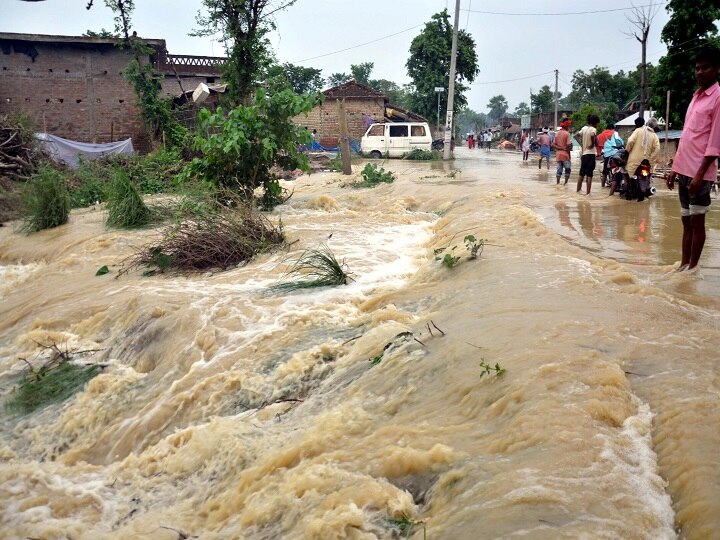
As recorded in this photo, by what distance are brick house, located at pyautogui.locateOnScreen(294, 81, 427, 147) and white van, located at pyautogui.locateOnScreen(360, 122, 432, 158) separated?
5.28 meters

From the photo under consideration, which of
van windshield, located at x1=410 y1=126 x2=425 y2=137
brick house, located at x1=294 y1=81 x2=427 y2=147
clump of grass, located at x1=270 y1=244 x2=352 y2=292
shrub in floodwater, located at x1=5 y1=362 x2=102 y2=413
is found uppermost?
brick house, located at x1=294 y1=81 x2=427 y2=147

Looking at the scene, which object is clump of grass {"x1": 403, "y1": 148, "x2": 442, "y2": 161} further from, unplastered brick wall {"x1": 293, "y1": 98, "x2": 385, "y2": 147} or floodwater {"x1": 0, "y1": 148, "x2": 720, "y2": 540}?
floodwater {"x1": 0, "y1": 148, "x2": 720, "y2": 540}

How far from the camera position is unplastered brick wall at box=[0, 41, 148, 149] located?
22172 millimetres

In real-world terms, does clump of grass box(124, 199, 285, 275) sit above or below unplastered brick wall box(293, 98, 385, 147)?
below

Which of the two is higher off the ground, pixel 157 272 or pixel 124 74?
pixel 124 74

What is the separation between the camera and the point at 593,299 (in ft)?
16.2

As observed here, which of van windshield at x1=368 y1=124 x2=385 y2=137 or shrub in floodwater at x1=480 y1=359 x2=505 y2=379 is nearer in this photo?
shrub in floodwater at x1=480 y1=359 x2=505 y2=379

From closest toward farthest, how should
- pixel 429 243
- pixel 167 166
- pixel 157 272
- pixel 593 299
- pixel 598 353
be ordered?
pixel 598 353 → pixel 593 299 → pixel 157 272 → pixel 429 243 → pixel 167 166

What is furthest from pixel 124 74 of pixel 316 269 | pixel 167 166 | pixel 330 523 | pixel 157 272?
pixel 330 523

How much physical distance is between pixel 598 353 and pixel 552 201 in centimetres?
744

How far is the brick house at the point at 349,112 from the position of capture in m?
31.5

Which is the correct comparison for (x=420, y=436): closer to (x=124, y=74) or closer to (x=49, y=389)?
(x=49, y=389)

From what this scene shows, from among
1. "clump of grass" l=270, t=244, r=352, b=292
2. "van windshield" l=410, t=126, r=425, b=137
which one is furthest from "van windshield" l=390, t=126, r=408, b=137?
"clump of grass" l=270, t=244, r=352, b=292

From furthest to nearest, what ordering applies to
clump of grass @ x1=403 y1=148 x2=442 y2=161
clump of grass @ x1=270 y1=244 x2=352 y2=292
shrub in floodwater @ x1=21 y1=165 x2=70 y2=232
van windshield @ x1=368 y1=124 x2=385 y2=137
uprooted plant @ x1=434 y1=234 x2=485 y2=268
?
van windshield @ x1=368 y1=124 x2=385 y2=137 → clump of grass @ x1=403 y1=148 x2=442 y2=161 → shrub in floodwater @ x1=21 y1=165 x2=70 y2=232 → clump of grass @ x1=270 y1=244 x2=352 y2=292 → uprooted plant @ x1=434 y1=234 x2=485 y2=268
